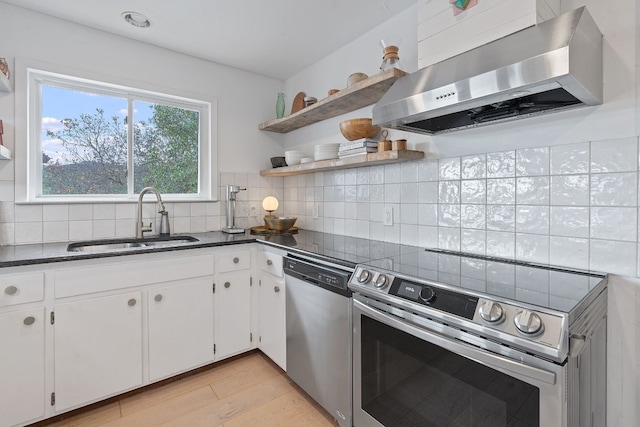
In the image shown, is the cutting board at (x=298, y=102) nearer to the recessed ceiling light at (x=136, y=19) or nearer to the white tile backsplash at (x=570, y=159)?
the recessed ceiling light at (x=136, y=19)

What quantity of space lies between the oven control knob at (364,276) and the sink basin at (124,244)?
1.28 metres

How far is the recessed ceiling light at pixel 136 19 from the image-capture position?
2049 mm

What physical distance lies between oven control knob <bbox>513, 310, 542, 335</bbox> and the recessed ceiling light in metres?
2.60

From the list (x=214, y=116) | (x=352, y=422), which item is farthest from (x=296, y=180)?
(x=352, y=422)

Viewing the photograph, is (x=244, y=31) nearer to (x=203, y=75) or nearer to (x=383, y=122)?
(x=203, y=75)

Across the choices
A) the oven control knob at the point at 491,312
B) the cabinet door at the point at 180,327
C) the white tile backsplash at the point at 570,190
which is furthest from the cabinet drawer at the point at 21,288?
the white tile backsplash at the point at 570,190

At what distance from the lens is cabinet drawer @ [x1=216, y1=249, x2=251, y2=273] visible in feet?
7.23

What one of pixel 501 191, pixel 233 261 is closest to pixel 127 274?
pixel 233 261

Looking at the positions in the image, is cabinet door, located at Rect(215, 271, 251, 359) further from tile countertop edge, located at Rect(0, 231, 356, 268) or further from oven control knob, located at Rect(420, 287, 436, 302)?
oven control knob, located at Rect(420, 287, 436, 302)

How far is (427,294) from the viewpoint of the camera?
1155mm

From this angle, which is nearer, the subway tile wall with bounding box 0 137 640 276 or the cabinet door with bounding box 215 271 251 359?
the subway tile wall with bounding box 0 137 640 276

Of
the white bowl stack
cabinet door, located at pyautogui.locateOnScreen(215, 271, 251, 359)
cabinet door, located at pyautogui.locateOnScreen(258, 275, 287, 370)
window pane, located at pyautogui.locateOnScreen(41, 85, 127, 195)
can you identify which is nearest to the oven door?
cabinet door, located at pyautogui.locateOnScreen(258, 275, 287, 370)

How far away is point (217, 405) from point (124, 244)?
4.20 ft

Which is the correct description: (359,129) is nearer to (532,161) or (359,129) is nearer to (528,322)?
(532,161)
